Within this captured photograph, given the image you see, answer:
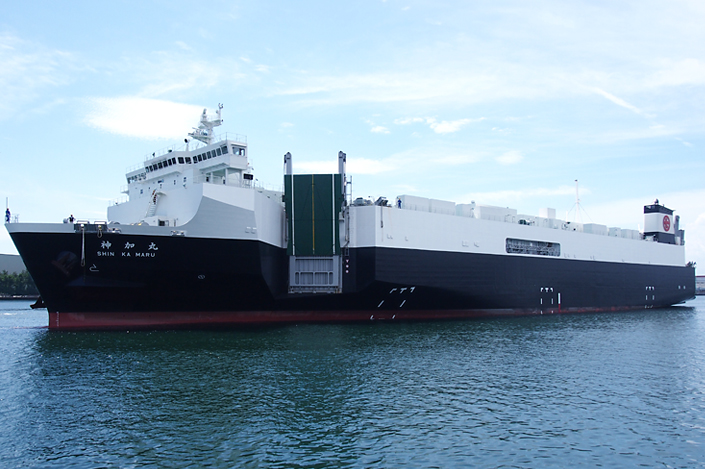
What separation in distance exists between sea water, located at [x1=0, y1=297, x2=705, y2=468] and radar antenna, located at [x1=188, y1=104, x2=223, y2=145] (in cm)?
1646

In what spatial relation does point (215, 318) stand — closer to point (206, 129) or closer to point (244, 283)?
point (244, 283)

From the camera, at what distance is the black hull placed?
27234 millimetres

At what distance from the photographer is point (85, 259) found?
27047 mm

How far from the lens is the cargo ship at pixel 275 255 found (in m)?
27.6

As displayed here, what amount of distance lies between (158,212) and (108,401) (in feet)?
59.7

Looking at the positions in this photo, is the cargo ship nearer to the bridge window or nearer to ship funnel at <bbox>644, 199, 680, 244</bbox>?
the bridge window

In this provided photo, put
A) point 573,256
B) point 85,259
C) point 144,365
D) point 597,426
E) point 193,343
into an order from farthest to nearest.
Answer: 1. point 573,256
2. point 85,259
3. point 193,343
4. point 144,365
5. point 597,426

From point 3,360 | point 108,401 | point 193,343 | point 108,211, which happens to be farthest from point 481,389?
point 108,211

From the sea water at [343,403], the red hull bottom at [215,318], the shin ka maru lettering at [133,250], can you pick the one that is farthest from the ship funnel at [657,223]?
the shin ka maru lettering at [133,250]

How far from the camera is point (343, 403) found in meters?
14.9

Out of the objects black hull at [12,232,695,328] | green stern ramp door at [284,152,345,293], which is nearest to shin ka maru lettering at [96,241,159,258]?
black hull at [12,232,695,328]

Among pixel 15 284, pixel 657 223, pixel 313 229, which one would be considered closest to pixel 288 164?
pixel 313 229

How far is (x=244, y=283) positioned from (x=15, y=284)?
223 feet

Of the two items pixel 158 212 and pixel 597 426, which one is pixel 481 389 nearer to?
pixel 597 426
